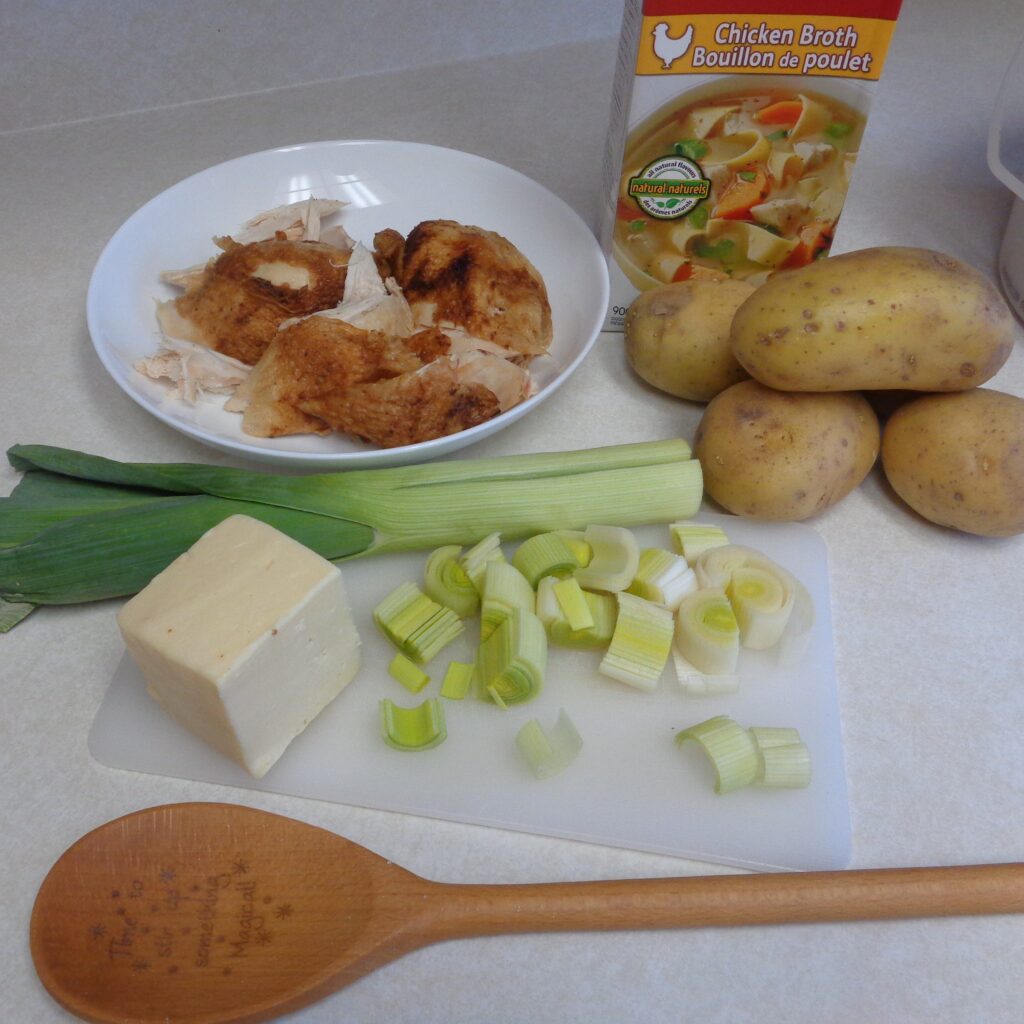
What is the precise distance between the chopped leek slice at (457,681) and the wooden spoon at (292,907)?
7.8 inches

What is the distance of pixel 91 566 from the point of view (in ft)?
3.19

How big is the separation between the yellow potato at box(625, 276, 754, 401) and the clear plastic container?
51cm

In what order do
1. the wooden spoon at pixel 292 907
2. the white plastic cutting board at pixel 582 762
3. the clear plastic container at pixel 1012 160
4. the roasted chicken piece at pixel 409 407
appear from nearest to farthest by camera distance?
the wooden spoon at pixel 292 907 → the white plastic cutting board at pixel 582 762 → the roasted chicken piece at pixel 409 407 → the clear plastic container at pixel 1012 160

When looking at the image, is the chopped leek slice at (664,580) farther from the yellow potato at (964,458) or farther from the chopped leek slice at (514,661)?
the yellow potato at (964,458)

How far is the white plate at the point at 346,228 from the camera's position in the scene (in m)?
1.14

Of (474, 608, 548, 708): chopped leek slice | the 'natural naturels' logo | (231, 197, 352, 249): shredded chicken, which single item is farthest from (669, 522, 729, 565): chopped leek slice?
(231, 197, 352, 249): shredded chicken

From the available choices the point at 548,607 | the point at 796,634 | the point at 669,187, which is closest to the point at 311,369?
the point at 548,607

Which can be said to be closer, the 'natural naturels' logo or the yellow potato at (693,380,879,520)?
the yellow potato at (693,380,879,520)

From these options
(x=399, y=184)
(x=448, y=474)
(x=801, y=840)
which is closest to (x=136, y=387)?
(x=448, y=474)

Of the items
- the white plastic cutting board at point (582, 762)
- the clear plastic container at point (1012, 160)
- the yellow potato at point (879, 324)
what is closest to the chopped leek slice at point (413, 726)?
the white plastic cutting board at point (582, 762)

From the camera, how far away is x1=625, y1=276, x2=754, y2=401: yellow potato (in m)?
1.18

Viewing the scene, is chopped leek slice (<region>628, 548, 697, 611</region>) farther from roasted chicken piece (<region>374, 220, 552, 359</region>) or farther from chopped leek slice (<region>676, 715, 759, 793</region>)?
roasted chicken piece (<region>374, 220, 552, 359</region>)

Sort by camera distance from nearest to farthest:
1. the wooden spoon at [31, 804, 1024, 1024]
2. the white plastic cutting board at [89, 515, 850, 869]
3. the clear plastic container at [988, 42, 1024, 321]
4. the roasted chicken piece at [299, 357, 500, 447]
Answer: the wooden spoon at [31, 804, 1024, 1024] < the white plastic cutting board at [89, 515, 850, 869] < the roasted chicken piece at [299, 357, 500, 447] < the clear plastic container at [988, 42, 1024, 321]

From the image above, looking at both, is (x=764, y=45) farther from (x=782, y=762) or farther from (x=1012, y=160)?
(x=782, y=762)
